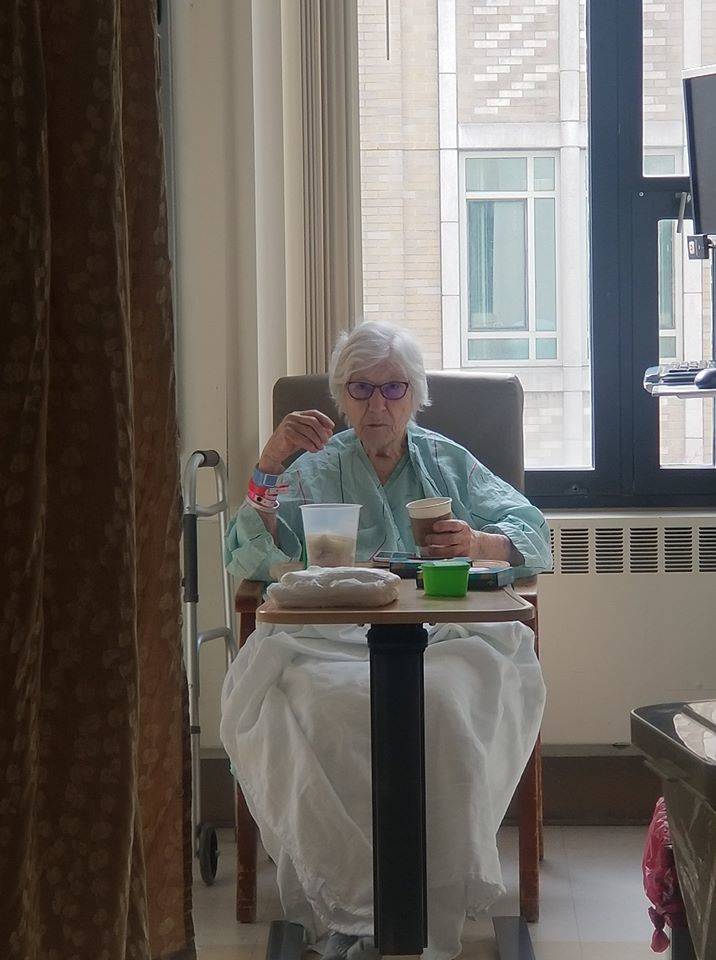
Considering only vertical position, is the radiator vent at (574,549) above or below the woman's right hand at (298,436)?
below

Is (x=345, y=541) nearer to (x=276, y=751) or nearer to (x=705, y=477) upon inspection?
(x=276, y=751)

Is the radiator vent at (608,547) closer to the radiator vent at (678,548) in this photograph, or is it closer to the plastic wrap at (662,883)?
the radiator vent at (678,548)

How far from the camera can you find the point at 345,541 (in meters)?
2.06

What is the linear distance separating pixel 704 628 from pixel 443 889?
49.2 inches

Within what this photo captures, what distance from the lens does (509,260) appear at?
3279mm

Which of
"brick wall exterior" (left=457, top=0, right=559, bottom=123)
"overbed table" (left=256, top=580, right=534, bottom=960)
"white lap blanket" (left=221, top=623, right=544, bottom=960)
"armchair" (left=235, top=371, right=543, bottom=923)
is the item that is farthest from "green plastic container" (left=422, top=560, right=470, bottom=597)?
"brick wall exterior" (left=457, top=0, right=559, bottom=123)

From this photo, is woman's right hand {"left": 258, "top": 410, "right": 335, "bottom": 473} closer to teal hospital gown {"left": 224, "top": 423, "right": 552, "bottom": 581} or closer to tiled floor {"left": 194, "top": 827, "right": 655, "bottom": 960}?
teal hospital gown {"left": 224, "top": 423, "right": 552, "bottom": 581}

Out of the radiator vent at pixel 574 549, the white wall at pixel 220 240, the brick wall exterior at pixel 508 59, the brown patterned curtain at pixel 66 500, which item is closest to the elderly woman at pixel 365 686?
the white wall at pixel 220 240

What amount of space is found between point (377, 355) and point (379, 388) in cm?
7

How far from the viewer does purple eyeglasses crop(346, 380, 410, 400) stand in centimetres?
254

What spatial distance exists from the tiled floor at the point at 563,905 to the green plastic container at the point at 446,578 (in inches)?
33.4

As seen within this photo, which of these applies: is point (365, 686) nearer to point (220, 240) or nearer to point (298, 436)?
point (298, 436)

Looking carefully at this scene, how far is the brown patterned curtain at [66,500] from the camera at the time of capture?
611 millimetres

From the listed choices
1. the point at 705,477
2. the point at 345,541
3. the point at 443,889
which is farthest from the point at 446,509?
the point at 705,477
